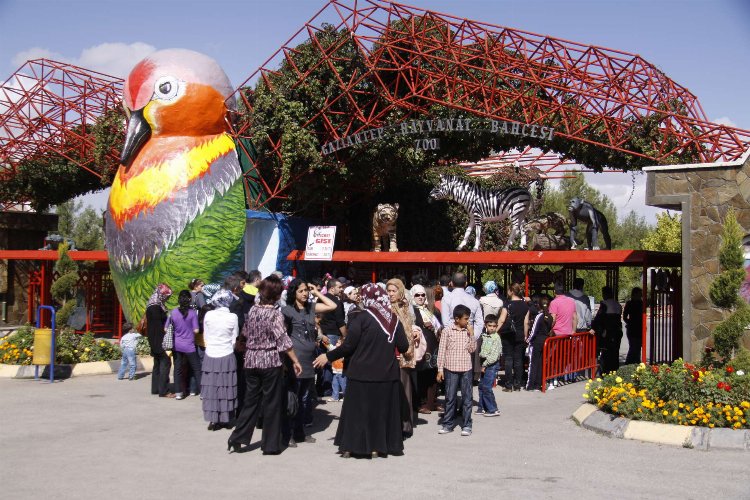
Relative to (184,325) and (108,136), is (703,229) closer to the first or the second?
(184,325)

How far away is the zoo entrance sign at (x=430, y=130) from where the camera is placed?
18.2 metres

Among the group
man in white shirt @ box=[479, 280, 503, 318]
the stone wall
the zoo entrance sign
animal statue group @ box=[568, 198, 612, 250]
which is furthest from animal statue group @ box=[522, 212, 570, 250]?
the stone wall

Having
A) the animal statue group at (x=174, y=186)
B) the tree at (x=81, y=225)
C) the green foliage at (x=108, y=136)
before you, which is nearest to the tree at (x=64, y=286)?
the animal statue group at (x=174, y=186)

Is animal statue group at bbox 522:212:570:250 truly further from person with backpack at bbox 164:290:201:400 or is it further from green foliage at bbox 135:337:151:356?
person with backpack at bbox 164:290:201:400

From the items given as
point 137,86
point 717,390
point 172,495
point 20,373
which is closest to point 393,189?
point 137,86

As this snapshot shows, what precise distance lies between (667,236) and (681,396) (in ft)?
113

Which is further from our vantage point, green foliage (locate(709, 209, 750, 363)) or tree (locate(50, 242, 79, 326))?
tree (locate(50, 242, 79, 326))

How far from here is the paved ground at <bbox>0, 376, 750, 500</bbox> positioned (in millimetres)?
7520

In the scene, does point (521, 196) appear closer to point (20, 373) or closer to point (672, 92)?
point (672, 92)

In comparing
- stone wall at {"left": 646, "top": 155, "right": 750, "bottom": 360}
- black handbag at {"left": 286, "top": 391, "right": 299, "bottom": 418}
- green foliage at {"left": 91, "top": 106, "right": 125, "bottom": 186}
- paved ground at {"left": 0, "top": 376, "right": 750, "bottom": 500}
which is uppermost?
green foliage at {"left": 91, "top": 106, "right": 125, "bottom": 186}

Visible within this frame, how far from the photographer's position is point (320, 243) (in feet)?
67.9

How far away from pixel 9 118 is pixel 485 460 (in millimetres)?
22926

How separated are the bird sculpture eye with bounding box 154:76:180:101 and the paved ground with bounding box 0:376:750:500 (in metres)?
11.0

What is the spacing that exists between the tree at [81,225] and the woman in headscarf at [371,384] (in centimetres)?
3992
